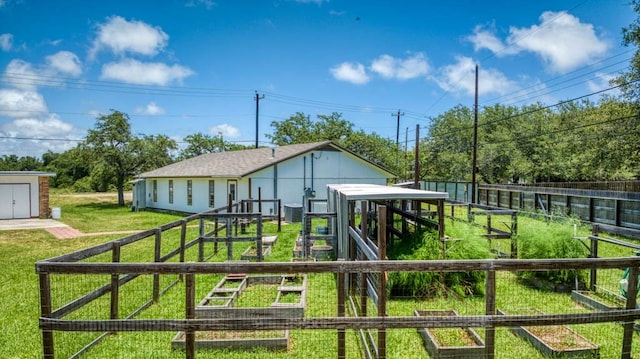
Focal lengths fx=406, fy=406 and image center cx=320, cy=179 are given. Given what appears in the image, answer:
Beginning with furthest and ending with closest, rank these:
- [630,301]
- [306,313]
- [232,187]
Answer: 1. [232,187]
2. [306,313]
3. [630,301]

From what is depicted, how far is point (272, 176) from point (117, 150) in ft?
40.6

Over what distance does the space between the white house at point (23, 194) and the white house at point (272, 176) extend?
20.2ft

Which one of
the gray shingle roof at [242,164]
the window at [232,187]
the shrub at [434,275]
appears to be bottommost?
the shrub at [434,275]

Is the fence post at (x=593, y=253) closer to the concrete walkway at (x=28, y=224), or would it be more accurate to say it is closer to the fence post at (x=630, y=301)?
the fence post at (x=630, y=301)

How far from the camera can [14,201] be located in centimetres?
2038

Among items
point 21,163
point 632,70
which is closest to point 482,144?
point 632,70

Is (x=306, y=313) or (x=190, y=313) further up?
(x=190, y=313)

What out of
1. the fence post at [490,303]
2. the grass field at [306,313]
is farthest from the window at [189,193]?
the fence post at [490,303]

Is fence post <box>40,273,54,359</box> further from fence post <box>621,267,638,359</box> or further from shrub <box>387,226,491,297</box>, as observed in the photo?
fence post <box>621,267,638,359</box>

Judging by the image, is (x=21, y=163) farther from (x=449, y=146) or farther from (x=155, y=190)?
(x=449, y=146)

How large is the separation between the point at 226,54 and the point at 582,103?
39104mm

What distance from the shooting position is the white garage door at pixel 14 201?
66.1 ft

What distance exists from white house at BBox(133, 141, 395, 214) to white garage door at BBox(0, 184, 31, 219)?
683cm

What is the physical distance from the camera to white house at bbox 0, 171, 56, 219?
20.1m
